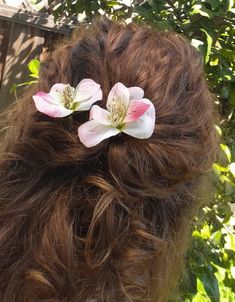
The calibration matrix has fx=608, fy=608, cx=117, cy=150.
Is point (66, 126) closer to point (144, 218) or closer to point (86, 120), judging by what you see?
point (86, 120)

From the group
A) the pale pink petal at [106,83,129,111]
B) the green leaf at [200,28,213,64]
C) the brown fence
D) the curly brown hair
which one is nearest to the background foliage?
the green leaf at [200,28,213,64]

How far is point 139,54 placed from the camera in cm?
109

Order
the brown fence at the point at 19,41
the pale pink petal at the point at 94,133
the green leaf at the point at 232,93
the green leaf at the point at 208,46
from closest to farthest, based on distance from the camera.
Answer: the pale pink petal at the point at 94,133
the green leaf at the point at 208,46
the green leaf at the point at 232,93
the brown fence at the point at 19,41

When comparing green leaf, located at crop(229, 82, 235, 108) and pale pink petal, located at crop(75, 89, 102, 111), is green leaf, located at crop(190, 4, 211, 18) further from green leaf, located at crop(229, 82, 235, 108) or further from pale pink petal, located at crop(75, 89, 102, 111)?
pale pink petal, located at crop(75, 89, 102, 111)

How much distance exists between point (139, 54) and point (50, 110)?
19cm

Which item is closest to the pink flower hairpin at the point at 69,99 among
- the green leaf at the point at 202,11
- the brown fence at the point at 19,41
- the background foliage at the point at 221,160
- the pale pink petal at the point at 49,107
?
the pale pink petal at the point at 49,107

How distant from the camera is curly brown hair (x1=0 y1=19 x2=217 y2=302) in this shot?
102 cm

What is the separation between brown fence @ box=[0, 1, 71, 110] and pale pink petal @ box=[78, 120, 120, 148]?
5.91 feet

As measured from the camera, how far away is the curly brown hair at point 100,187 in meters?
1.02

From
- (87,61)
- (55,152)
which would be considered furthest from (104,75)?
(55,152)

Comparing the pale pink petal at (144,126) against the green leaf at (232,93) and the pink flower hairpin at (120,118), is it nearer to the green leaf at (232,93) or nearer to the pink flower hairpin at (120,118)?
the pink flower hairpin at (120,118)

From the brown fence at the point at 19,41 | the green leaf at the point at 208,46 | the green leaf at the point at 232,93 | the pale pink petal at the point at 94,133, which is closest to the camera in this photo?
the pale pink petal at the point at 94,133

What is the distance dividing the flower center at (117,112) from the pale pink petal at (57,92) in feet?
0.30

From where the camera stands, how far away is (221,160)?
1604 millimetres
